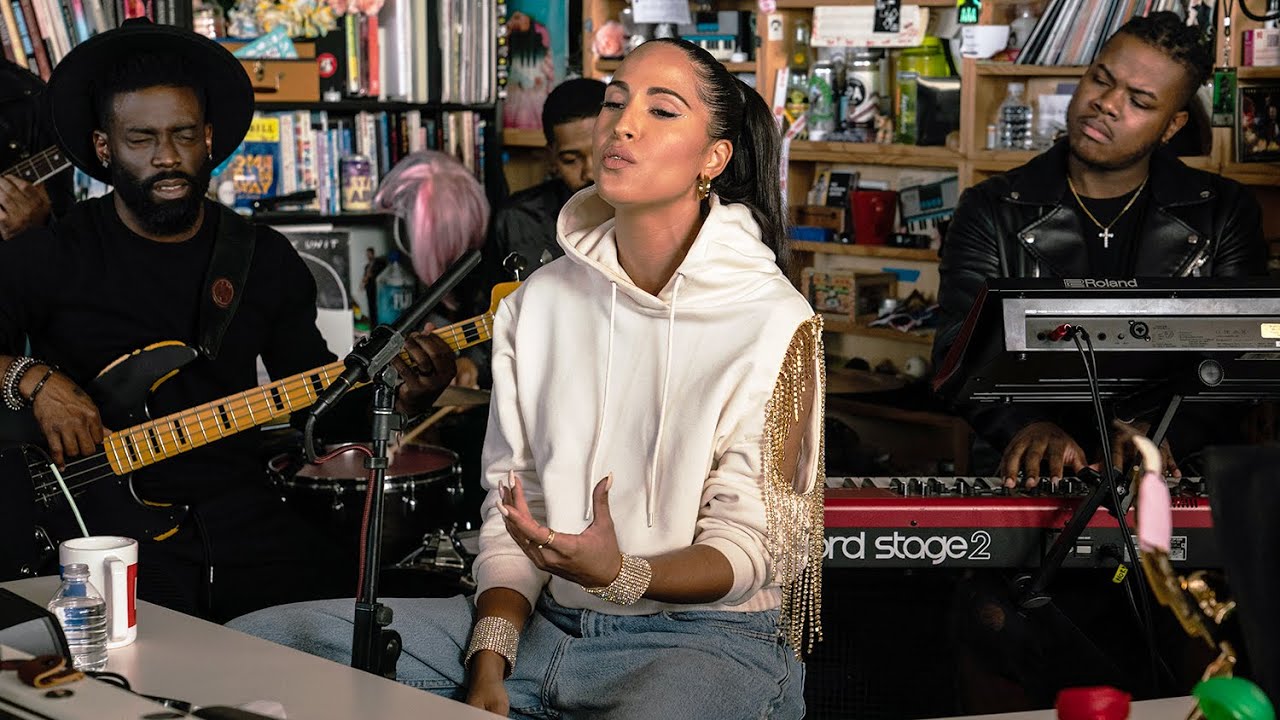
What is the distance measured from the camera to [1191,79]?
3.22m

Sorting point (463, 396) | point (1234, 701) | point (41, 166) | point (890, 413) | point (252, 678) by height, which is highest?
point (41, 166)

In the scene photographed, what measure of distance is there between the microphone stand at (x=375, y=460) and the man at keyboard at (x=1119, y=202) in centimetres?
157

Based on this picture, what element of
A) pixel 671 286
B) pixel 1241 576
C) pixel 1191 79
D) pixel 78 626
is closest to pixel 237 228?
pixel 671 286

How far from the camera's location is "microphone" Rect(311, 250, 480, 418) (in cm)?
185

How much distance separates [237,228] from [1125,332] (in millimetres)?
1807

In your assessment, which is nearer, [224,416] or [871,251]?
[224,416]

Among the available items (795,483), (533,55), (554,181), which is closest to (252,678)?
(795,483)

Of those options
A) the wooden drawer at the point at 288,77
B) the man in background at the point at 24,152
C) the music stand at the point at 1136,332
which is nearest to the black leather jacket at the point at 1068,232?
the music stand at the point at 1136,332

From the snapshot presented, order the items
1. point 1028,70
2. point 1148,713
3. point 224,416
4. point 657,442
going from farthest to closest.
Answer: point 1028,70 < point 224,416 < point 657,442 < point 1148,713

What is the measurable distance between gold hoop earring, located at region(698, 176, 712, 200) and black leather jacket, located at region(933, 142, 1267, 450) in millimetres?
1051

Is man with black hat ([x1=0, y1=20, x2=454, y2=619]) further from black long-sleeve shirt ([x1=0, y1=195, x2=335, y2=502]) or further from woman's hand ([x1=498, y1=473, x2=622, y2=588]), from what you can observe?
woman's hand ([x1=498, y1=473, x2=622, y2=588])

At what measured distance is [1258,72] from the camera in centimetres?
373

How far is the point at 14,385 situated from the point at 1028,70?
280 cm

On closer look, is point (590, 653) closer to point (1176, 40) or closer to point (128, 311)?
point (128, 311)
